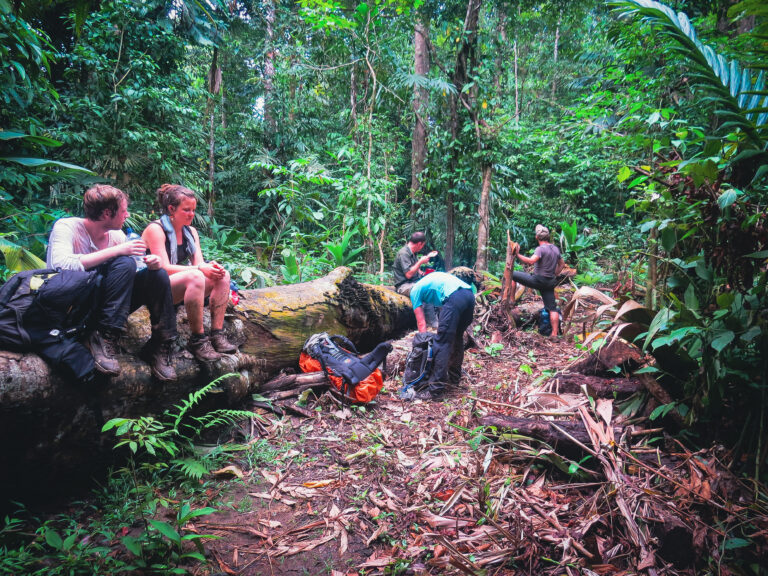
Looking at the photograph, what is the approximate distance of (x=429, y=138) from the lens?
9141 mm

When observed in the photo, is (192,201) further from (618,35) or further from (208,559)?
(618,35)

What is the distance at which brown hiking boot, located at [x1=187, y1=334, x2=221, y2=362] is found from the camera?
337 centimetres

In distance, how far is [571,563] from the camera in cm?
204

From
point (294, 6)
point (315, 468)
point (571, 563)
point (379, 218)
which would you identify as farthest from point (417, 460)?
point (294, 6)

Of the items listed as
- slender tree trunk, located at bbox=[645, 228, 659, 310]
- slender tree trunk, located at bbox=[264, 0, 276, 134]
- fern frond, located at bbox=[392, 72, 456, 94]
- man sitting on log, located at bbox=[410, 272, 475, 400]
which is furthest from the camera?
slender tree trunk, located at bbox=[264, 0, 276, 134]

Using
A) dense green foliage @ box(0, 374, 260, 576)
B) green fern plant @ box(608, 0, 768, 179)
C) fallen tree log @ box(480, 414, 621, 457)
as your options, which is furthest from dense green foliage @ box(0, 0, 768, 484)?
dense green foliage @ box(0, 374, 260, 576)

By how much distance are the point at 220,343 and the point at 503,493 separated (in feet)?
8.41

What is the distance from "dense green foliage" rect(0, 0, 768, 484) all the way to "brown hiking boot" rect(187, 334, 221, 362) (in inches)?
62.8

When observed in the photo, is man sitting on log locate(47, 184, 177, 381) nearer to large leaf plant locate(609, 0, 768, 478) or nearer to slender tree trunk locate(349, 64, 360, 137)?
large leaf plant locate(609, 0, 768, 478)

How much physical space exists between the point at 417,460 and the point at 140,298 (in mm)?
2429

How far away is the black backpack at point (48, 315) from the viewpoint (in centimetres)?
236

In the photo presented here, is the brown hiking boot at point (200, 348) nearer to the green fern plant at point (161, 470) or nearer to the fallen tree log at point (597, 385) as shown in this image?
the green fern plant at point (161, 470)

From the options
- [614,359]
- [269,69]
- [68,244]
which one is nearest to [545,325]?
[614,359]

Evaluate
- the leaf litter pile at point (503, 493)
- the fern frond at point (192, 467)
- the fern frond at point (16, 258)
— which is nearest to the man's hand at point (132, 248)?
the fern frond at point (16, 258)
